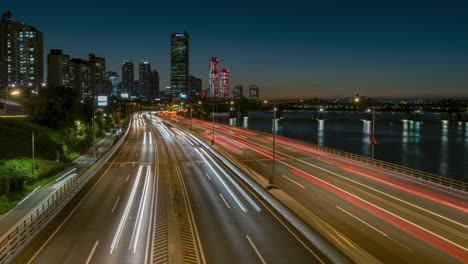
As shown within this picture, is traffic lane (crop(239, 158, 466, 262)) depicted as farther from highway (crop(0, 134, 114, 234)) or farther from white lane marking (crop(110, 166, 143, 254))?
highway (crop(0, 134, 114, 234))

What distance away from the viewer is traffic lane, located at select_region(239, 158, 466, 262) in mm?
16750

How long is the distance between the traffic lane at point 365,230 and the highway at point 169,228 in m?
2.95

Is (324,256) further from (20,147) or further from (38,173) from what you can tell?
(20,147)

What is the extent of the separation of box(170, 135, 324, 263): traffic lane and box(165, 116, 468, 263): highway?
3.23m

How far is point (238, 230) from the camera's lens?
1992cm

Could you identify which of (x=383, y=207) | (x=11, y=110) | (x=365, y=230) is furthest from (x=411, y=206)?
(x=11, y=110)

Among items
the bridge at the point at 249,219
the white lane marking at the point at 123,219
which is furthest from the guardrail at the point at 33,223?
the white lane marking at the point at 123,219

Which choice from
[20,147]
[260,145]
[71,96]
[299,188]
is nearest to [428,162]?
[260,145]

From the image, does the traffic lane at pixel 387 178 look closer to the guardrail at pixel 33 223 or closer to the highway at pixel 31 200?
the guardrail at pixel 33 223

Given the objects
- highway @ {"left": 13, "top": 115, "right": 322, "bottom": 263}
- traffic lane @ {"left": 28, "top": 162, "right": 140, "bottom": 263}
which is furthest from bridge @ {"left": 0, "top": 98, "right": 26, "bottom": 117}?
traffic lane @ {"left": 28, "top": 162, "right": 140, "bottom": 263}

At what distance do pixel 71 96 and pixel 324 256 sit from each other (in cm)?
7792

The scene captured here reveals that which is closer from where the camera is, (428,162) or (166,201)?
(166,201)

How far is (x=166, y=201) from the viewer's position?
82.8ft

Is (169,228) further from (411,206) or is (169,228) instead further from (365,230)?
(411,206)
